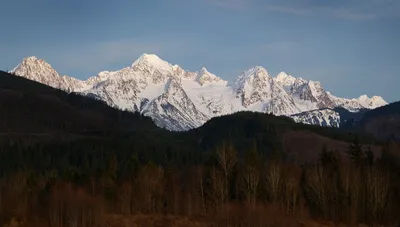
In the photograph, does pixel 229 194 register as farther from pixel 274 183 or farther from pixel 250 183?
pixel 274 183

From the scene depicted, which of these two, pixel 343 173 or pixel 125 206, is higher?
pixel 343 173

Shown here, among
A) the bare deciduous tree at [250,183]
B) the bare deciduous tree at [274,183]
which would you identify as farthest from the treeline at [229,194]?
the bare deciduous tree at [250,183]

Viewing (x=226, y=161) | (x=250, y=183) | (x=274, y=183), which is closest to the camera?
(x=274, y=183)

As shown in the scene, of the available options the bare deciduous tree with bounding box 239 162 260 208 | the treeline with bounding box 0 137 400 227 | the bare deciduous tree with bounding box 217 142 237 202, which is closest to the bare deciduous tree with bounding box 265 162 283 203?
the treeline with bounding box 0 137 400 227

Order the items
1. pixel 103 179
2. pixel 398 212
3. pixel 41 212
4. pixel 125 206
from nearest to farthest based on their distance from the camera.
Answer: pixel 398 212
pixel 41 212
pixel 125 206
pixel 103 179

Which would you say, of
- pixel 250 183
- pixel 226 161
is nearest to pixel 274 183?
pixel 250 183

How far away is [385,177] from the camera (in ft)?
396

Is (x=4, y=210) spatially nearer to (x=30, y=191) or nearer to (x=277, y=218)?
(x=30, y=191)

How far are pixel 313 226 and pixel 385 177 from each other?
21.6 meters

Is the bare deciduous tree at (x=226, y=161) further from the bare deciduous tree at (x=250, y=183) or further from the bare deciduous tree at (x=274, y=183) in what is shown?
the bare deciduous tree at (x=274, y=183)

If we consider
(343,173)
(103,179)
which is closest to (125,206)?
(103,179)

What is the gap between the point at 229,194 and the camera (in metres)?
134

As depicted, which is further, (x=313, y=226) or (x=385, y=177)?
(x=385, y=177)

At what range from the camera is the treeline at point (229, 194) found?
116 meters
